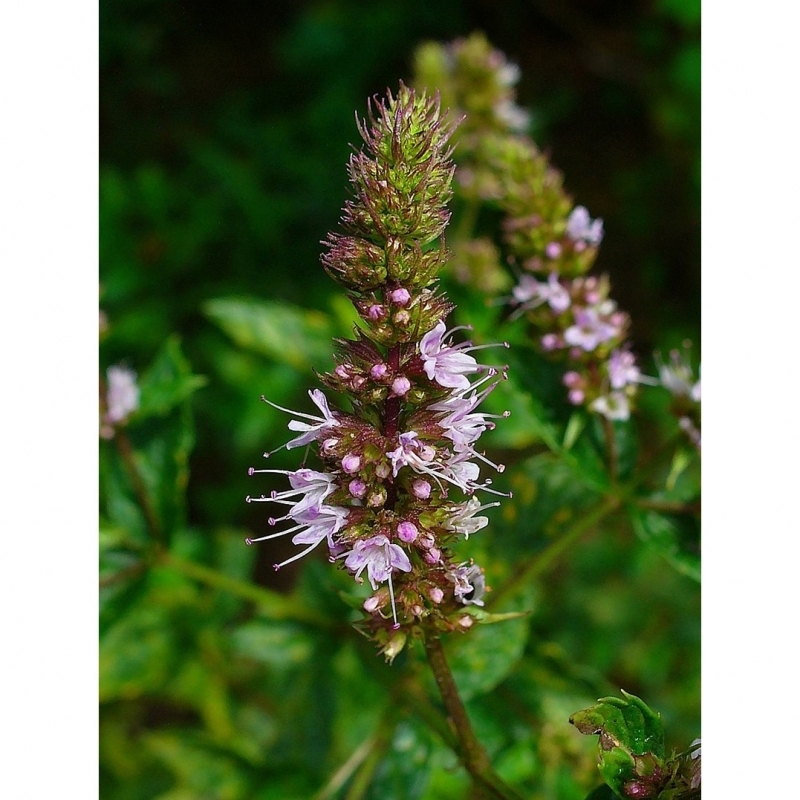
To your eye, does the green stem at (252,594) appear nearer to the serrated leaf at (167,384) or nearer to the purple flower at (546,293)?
the serrated leaf at (167,384)

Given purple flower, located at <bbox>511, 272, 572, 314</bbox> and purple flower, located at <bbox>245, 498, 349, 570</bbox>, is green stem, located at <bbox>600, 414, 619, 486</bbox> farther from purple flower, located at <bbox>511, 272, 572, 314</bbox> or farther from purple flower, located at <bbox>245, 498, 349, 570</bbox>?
purple flower, located at <bbox>245, 498, 349, 570</bbox>

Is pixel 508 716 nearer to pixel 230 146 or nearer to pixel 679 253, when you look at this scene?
pixel 679 253

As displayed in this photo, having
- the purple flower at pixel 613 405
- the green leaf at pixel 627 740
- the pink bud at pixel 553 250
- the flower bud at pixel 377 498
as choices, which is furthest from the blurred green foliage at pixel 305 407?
the flower bud at pixel 377 498

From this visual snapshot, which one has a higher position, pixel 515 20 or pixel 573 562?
pixel 515 20

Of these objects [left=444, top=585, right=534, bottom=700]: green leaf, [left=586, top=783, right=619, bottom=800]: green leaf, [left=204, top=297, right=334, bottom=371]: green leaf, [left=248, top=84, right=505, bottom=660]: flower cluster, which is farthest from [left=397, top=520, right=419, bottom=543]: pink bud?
[left=204, top=297, right=334, bottom=371]: green leaf

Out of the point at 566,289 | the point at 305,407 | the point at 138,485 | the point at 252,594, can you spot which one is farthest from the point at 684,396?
the point at 305,407
